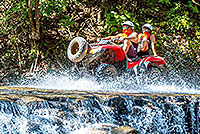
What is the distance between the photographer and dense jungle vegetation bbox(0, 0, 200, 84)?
26.2ft

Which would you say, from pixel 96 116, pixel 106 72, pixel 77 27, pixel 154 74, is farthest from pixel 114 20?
pixel 96 116

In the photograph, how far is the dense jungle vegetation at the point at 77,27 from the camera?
7988 mm

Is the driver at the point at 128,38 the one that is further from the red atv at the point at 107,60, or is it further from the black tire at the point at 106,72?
the black tire at the point at 106,72

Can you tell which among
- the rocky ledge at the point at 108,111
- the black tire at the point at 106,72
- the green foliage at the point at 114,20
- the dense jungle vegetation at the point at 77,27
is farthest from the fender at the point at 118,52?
the green foliage at the point at 114,20

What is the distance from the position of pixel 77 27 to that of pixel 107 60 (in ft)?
11.6

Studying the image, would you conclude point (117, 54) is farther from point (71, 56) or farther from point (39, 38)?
point (39, 38)

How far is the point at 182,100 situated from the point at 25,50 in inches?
217

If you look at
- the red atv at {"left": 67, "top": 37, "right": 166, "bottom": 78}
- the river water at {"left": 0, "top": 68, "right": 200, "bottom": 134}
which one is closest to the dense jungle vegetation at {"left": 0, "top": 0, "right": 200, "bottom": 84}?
the red atv at {"left": 67, "top": 37, "right": 166, "bottom": 78}

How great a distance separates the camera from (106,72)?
5.54 meters

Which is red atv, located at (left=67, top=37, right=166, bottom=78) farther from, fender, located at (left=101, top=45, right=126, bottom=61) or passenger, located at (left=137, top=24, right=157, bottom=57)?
passenger, located at (left=137, top=24, right=157, bottom=57)

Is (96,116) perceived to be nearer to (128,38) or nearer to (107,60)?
(107,60)

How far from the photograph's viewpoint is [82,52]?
512 centimetres

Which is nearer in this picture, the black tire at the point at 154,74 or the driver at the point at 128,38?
the driver at the point at 128,38

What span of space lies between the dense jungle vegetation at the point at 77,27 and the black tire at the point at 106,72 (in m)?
2.86
